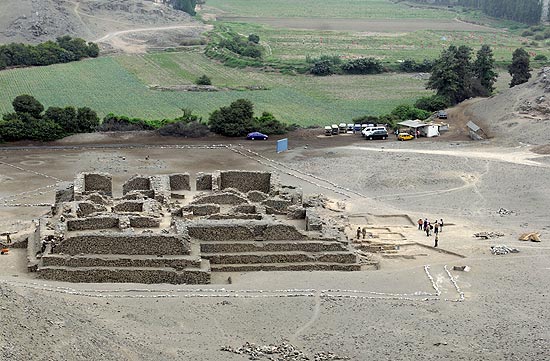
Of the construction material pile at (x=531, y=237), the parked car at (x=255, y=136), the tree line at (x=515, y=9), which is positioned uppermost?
the tree line at (x=515, y=9)

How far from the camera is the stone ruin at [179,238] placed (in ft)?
126

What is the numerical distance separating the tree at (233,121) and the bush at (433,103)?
19313 millimetres

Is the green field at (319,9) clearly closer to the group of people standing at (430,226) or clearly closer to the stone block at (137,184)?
the stone block at (137,184)

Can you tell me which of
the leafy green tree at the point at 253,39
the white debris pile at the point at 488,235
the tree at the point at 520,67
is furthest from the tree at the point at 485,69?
the leafy green tree at the point at 253,39

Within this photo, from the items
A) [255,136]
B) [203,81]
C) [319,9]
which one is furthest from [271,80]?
[319,9]

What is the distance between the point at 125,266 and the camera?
126ft

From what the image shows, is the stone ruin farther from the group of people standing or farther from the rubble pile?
the rubble pile

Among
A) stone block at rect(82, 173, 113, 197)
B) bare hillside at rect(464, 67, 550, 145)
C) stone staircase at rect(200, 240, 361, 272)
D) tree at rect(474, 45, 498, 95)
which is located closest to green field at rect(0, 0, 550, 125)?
tree at rect(474, 45, 498, 95)

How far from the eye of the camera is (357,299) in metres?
35.9

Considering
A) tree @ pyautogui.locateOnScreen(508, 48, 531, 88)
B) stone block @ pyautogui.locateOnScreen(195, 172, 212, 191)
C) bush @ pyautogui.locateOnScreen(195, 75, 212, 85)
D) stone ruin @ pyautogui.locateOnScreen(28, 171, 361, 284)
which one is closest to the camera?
stone ruin @ pyautogui.locateOnScreen(28, 171, 361, 284)

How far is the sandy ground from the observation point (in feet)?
97.1

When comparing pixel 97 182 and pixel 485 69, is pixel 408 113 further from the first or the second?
pixel 97 182

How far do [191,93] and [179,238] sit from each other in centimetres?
5456

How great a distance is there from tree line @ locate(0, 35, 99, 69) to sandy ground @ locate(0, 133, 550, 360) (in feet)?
150
